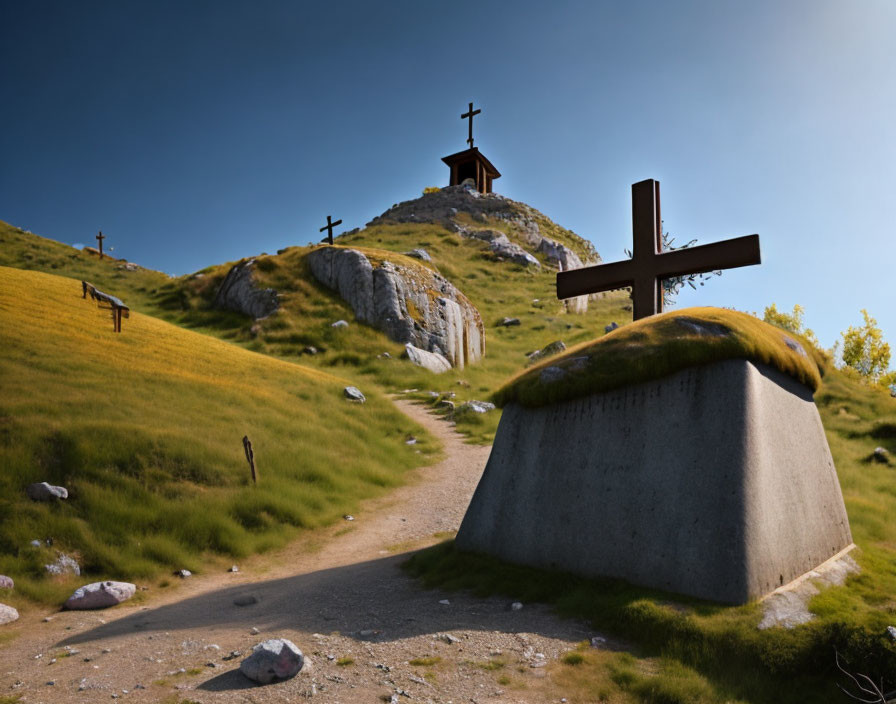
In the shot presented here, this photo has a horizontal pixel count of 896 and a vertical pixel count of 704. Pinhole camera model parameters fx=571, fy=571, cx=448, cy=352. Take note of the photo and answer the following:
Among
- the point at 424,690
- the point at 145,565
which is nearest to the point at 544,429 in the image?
the point at 424,690

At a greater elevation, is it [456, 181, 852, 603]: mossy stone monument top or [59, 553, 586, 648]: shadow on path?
[456, 181, 852, 603]: mossy stone monument top

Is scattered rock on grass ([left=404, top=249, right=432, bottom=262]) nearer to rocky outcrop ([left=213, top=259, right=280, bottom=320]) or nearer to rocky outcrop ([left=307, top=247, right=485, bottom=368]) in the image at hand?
rocky outcrop ([left=307, top=247, right=485, bottom=368])

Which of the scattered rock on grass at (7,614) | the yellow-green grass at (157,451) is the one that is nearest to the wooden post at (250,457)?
the yellow-green grass at (157,451)

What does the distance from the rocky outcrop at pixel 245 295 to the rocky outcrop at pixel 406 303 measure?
346 centimetres

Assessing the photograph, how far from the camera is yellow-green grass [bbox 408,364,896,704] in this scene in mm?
5059

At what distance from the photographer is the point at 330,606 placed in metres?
7.74

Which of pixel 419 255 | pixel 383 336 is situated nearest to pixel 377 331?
pixel 383 336

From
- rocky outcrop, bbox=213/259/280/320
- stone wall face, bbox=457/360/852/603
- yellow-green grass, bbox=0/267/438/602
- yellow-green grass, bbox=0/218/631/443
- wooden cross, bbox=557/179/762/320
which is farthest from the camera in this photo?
rocky outcrop, bbox=213/259/280/320

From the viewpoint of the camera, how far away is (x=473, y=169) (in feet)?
298

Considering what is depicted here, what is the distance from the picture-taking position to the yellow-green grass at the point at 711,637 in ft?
16.6

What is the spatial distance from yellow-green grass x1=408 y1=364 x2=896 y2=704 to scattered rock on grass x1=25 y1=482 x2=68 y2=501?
7.60 m

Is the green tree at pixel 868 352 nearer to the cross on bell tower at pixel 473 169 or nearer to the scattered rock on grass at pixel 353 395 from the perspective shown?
the scattered rock on grass at pixel 353 395

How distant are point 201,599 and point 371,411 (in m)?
12.4

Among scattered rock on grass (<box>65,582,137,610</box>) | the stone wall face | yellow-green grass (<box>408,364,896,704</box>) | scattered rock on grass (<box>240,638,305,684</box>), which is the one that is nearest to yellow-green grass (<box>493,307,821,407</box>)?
the stone wall face
